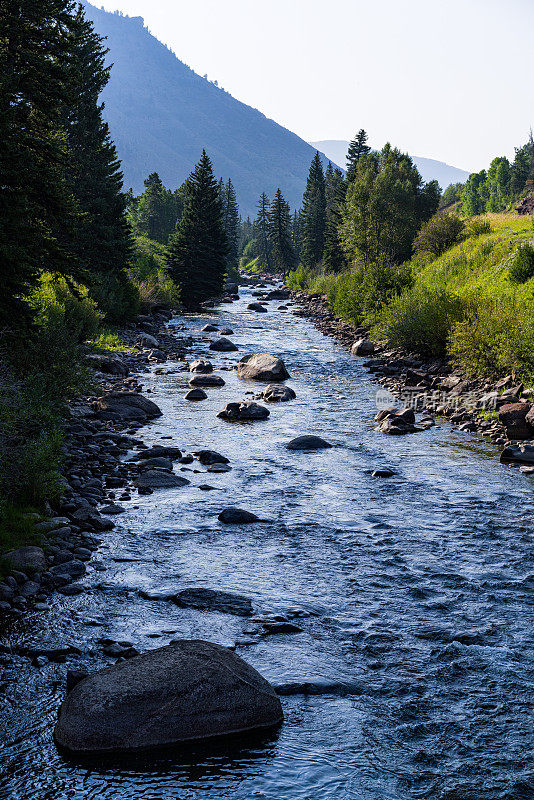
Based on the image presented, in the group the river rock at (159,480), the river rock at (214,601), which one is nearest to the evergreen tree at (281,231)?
the river rock at (159,480)

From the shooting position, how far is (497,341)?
23547 mm

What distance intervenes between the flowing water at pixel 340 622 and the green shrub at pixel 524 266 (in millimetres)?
16734

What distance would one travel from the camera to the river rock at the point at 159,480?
47.2 ft

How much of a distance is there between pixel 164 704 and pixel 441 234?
177ft

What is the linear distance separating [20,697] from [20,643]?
110cm

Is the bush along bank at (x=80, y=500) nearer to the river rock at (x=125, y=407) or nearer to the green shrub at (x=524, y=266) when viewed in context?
the river rock at (x=125, y=407)

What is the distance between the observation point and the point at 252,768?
20.9 ft

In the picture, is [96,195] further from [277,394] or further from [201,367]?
[277,394]

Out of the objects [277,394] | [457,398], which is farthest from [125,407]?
[457,398]

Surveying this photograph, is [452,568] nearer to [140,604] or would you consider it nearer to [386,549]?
[386,549]

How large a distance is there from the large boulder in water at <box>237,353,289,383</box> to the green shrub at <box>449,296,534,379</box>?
23.3ft

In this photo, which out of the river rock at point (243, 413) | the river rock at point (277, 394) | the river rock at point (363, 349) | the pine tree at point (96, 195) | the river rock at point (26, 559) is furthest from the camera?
the pine tree at point (96, 195)

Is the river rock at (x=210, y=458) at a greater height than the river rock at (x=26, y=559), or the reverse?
the river rock at (x=210, y=458)

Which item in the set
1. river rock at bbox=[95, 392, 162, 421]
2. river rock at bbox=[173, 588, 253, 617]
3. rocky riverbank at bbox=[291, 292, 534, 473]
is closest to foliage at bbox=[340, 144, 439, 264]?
rocky riverbank at bbox=[291, 292, 534, 473]
